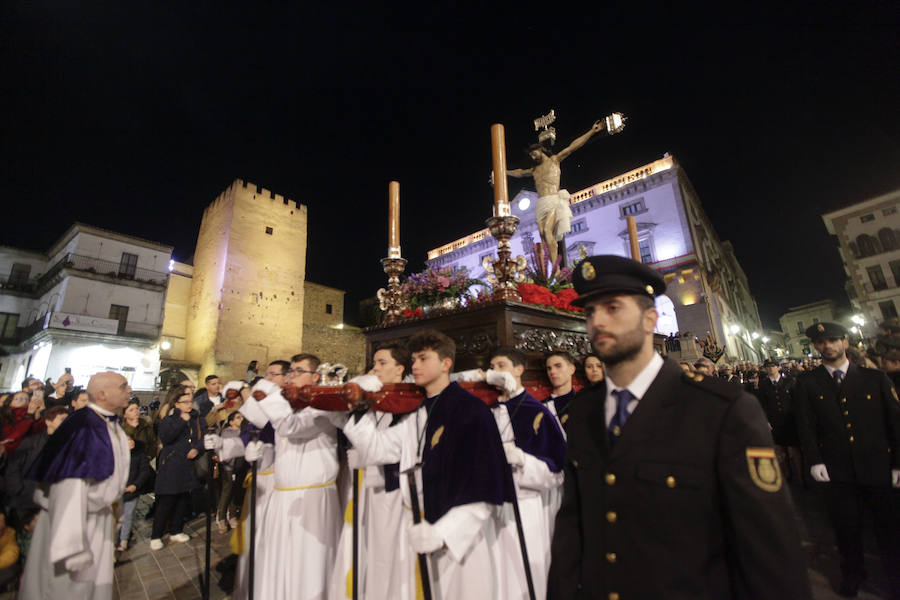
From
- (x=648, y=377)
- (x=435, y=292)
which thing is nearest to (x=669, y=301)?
(x=435, y=292)

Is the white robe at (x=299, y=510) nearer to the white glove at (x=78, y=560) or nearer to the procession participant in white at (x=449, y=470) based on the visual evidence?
the procession participant in white at (x=449, y=470)

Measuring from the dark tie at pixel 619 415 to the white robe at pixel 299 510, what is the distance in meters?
2.30

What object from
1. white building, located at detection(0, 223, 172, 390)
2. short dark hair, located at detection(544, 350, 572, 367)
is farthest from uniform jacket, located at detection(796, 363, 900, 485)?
white building, located at detection(0, 223, 172, 390)

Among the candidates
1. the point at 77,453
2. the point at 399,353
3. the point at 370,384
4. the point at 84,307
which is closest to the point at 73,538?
the point at 77,453

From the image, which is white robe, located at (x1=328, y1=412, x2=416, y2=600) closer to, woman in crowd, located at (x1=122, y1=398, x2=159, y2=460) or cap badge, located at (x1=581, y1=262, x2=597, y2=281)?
cap badge, located at (x1=581, y1=262, x2=597, y2=281)

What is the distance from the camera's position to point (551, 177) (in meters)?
5.80

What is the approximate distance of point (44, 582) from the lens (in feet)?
10.5

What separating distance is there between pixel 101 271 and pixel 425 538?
3580 centimetres

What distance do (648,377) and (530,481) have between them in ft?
5.23

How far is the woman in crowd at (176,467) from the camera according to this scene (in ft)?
18.6

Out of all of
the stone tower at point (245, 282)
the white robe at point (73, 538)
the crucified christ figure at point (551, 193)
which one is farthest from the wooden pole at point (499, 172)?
the stone tower at point (245, 282)

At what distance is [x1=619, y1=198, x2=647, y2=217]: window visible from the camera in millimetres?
29406

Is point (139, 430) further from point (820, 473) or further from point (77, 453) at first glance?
point (820, 473)

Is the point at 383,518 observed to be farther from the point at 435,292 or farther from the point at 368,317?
the point at 368,317
